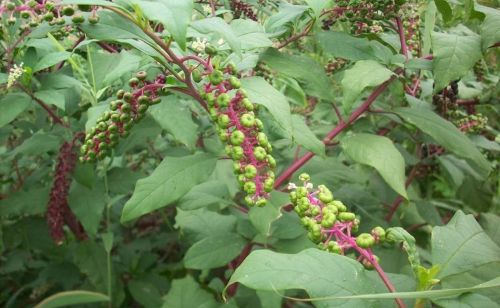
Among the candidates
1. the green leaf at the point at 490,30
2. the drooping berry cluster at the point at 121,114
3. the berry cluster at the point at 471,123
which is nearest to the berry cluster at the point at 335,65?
the berry cluster at the point at 471,123

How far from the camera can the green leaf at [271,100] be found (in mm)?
1242

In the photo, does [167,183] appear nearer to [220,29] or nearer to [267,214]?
[267,214]

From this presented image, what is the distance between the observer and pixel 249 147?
1.20m

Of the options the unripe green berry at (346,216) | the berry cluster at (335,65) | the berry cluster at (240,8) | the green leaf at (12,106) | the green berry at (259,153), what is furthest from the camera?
the berry cluster at (335,65)

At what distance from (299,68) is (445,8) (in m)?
0.53

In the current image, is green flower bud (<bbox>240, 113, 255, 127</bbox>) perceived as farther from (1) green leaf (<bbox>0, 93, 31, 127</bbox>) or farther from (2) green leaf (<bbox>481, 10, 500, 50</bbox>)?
(1) green leaf (<bbox>0, 93, 31, 127</bbox>)

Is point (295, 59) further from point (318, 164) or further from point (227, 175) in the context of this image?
point (227, 175)

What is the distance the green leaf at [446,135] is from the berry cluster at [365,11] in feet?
1.24

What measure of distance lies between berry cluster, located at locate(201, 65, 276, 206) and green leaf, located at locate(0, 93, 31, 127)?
2.68ft

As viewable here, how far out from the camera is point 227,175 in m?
2.21

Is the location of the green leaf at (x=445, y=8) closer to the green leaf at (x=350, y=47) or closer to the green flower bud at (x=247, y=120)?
the green leaf at (x=350, y=47)

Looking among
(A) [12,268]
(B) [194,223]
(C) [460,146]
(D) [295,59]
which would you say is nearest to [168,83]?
(D) [295,59]

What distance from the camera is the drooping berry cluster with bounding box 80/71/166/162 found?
1.37 meters

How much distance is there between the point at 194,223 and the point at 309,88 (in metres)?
0.77
